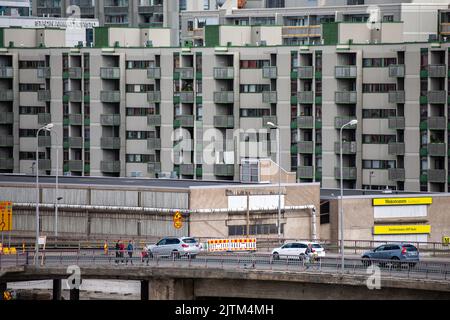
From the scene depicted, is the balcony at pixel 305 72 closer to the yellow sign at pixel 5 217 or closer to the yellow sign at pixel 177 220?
the yellow sign at pixel 177 220

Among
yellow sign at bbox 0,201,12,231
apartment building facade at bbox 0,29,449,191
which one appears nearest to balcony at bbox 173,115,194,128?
apartment building facade at bbox 0,29,449,191

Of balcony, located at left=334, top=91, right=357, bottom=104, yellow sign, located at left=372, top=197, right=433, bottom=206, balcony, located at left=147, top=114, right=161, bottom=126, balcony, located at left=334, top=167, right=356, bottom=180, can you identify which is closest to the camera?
yellow sign, located at left=372, top=197, right=433, bottom=206

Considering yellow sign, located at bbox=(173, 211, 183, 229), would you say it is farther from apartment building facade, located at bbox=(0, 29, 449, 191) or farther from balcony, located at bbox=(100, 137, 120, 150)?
balcony, located at bbox=(100, 137, 120, 150)

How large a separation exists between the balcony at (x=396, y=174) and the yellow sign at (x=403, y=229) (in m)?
13.3

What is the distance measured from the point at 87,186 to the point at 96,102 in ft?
109

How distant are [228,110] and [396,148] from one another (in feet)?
52.8

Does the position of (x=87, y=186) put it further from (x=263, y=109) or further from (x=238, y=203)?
(x=263, y=109)

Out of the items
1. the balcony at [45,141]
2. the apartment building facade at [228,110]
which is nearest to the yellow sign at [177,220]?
the apartment building facade at [228,110]

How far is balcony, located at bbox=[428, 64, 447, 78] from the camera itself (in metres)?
121

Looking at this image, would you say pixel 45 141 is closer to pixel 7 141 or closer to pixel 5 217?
pixel 7 141

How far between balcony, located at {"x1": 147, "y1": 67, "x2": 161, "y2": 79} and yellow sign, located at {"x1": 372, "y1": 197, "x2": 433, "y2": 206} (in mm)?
30963

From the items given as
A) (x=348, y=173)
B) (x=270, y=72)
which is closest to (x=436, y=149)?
(x=348, y=173)
